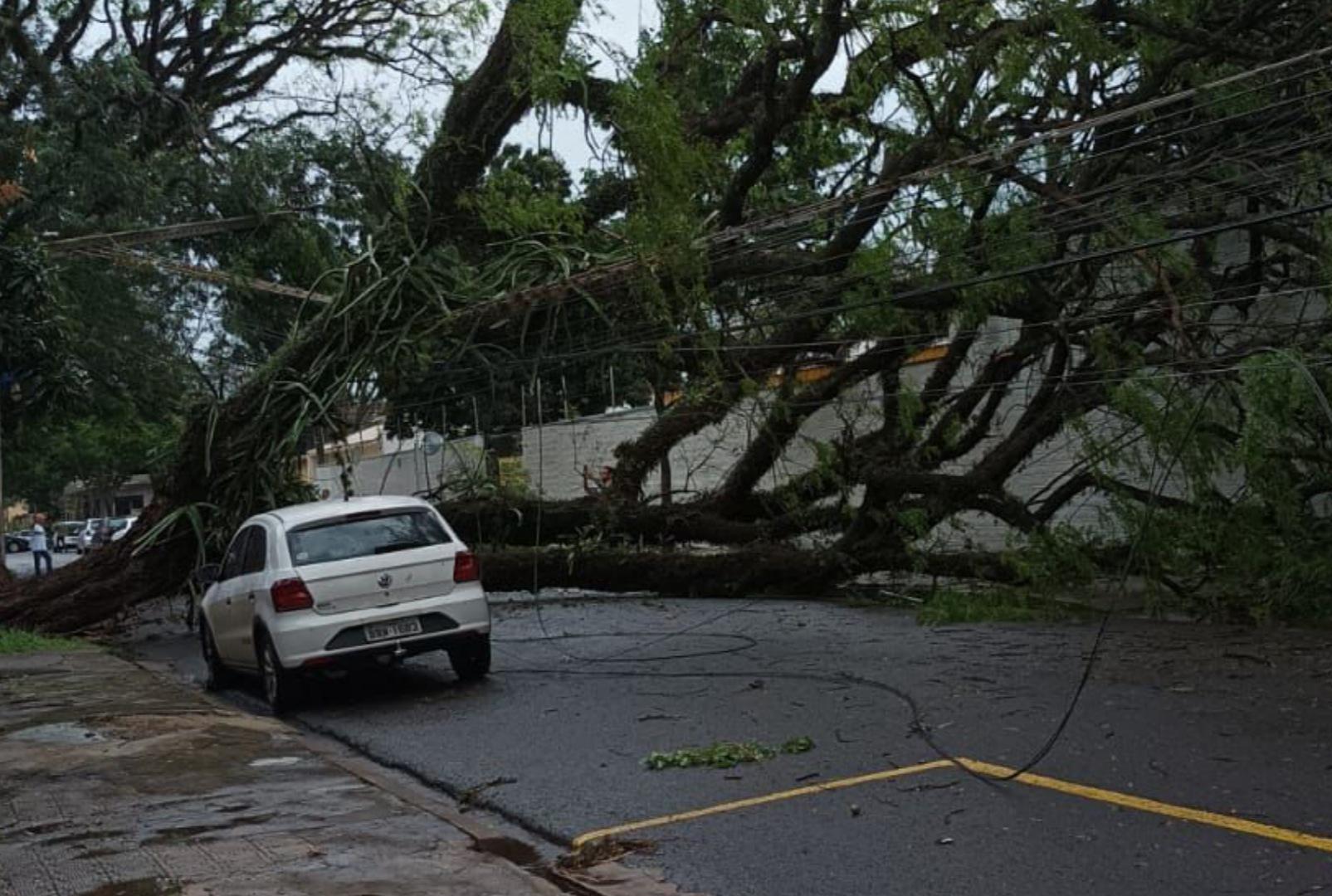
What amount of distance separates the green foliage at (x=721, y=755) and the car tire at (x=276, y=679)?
3845 millimetres

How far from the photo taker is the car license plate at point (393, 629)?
10.0 m

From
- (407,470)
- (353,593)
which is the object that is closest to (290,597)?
(353,593)

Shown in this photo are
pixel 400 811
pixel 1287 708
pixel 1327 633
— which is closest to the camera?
pixel 400 811

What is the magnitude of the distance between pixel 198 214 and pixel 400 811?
59.1ft

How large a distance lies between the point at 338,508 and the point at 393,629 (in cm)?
129

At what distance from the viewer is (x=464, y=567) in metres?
10.5

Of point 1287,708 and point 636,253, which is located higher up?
point 636,253

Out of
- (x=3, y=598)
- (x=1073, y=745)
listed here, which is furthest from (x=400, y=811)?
(x=3, y=598)

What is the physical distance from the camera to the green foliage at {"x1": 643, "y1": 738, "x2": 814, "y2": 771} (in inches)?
285

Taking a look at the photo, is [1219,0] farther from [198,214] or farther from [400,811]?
[198,214]

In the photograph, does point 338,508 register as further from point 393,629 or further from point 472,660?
point 472,660

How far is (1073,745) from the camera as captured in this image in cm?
705

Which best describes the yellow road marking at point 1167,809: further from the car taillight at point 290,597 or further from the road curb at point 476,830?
the car taillight at point 290,597

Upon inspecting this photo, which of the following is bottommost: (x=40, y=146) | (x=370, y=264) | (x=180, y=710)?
(x=180, y=710)
